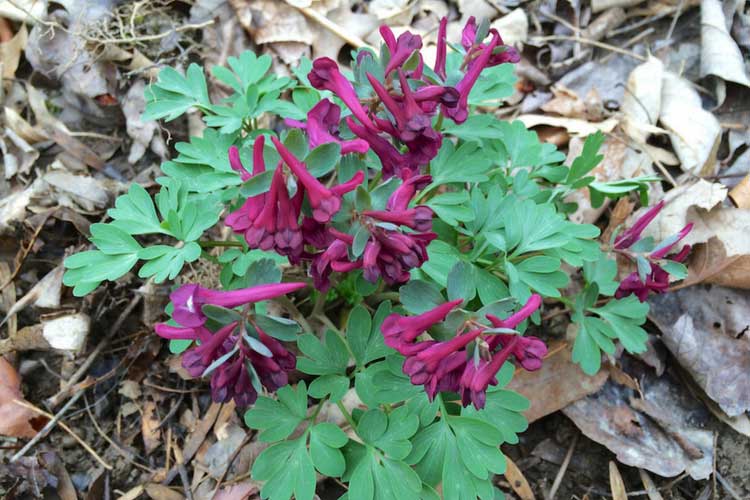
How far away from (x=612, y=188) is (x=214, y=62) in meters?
2.37

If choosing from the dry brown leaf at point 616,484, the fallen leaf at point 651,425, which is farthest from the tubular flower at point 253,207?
the dry brown leaf at point 616,484

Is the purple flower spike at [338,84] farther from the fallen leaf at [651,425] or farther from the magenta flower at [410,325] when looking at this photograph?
the fallen leaf at [651,425]

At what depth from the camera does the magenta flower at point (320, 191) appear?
166 cm

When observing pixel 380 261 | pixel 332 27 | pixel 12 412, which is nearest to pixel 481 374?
pixel 380 261

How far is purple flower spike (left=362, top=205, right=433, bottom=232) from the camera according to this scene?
1724mm

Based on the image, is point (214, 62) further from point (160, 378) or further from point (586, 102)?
point (586, 102)

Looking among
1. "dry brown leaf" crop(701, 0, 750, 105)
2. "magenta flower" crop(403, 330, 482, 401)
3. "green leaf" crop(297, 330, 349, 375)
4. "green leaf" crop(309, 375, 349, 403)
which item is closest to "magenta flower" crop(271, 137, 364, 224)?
"magenta flower" crop(403, 330, 482, 401)

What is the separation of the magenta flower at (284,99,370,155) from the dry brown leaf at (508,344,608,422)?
1.50 metres

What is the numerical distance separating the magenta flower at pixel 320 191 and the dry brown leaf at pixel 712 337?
1.96 meters

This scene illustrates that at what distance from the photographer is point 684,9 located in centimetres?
388

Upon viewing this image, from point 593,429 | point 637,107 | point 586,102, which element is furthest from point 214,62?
point 593,429

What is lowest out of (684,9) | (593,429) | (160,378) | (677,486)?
(677,486)

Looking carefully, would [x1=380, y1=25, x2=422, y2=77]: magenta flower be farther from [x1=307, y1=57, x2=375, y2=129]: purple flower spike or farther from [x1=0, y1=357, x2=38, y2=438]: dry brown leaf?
[x1=0, y1=357, x2=38, y2=438]: dry brown leaf

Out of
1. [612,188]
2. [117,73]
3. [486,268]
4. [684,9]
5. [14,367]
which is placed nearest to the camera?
[486,268]
